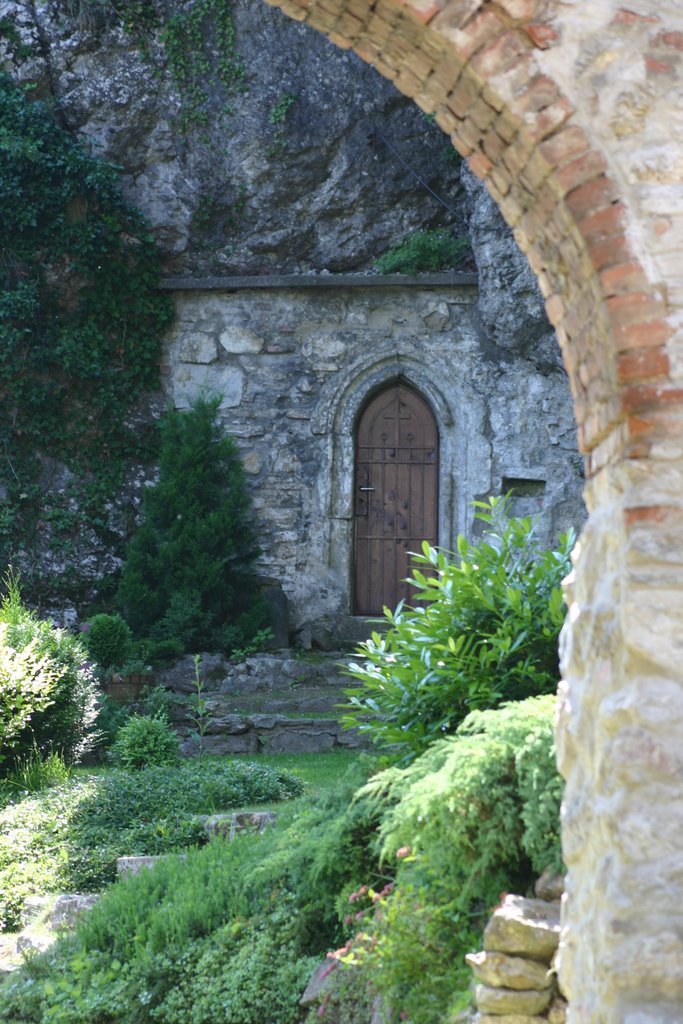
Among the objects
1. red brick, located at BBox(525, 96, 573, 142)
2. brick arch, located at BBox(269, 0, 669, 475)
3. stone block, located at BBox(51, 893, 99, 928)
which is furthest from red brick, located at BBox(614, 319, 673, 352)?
stone block, located at BBox(51, 893, 99, 928)

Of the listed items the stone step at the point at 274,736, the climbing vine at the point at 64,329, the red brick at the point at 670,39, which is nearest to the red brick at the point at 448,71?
the red brick at the point at 670,39

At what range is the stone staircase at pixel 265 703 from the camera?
9.24m

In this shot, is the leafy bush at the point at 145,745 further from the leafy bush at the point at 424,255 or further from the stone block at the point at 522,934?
the leafy bush at the point at 424,255

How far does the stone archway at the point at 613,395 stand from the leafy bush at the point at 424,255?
27.7 ft

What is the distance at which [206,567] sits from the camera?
10.9m

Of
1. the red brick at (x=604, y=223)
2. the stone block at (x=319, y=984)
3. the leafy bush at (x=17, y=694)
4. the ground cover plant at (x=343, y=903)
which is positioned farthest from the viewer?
the leafy bush at (x=17, y=694)

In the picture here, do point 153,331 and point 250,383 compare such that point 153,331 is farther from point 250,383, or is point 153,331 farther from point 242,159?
point 242,159

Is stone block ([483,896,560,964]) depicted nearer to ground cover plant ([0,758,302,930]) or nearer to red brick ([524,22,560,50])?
red brick ([524,22,560,50])

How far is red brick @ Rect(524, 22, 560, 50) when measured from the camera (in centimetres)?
320

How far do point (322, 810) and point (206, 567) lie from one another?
5891mm

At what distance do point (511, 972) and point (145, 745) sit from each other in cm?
467

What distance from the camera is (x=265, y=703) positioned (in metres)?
9.80

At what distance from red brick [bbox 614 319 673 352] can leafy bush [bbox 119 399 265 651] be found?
780 cm

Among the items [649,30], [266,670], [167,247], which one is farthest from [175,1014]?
[167,247]
